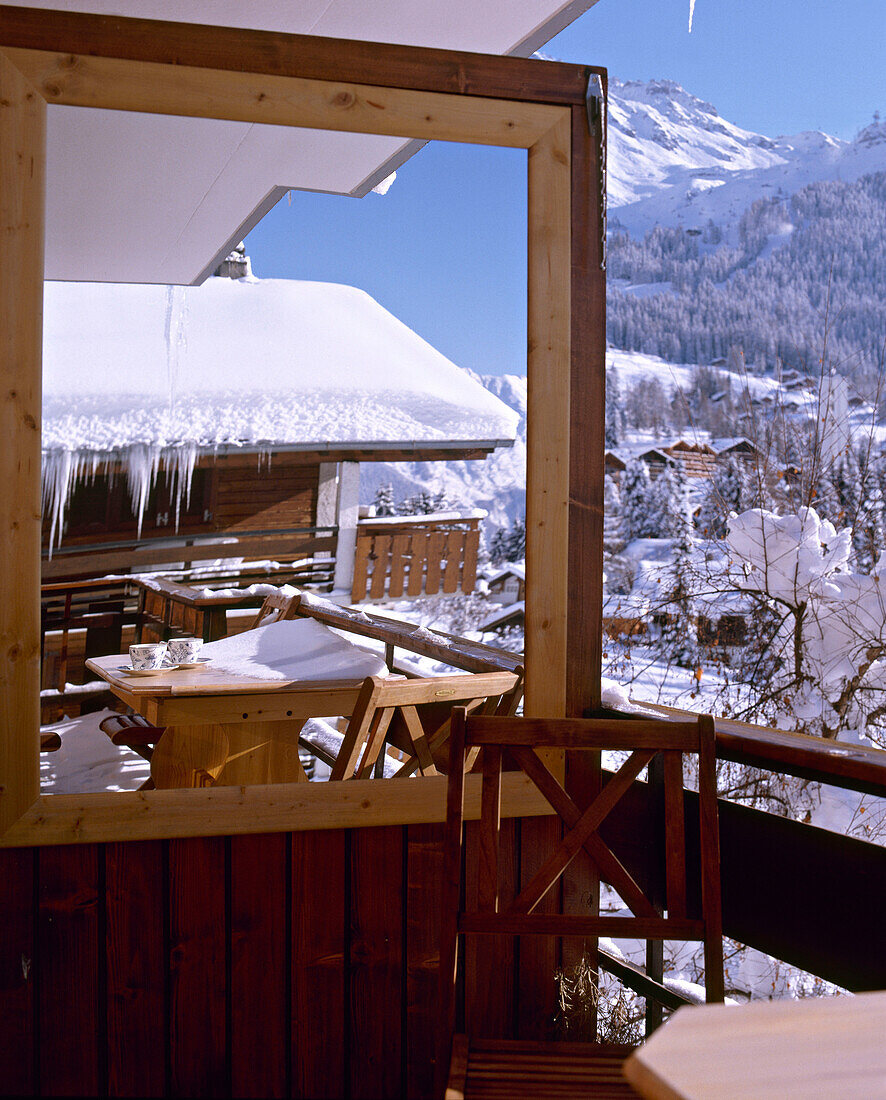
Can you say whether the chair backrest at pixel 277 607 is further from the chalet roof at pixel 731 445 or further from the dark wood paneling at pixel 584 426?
the chalet roof at pixel 731 445

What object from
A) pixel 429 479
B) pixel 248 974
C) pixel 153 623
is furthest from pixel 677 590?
pixel 248 974

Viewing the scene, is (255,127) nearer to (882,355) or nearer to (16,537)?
(16,537)

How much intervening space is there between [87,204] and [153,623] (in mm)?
2037

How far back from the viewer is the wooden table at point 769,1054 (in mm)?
611

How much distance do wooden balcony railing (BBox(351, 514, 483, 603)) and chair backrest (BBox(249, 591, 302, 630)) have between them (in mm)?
648

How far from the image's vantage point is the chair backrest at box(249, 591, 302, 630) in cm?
380

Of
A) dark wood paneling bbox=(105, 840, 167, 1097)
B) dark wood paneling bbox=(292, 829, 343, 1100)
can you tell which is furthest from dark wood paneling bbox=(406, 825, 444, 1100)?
dark wood paneling bbox=(105, 840, 167, 1097)

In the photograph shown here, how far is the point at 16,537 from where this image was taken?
1581 mm

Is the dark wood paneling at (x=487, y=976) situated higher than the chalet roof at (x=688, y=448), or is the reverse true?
the chalet roof at (x=688, y=448)

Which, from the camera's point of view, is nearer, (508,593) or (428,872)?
(428,872)

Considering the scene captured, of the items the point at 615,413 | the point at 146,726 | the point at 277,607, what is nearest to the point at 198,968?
the point at 146,726

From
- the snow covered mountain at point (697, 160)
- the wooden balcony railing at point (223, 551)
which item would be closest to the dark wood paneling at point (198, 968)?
the wooden balcony railing at point (223, 551)

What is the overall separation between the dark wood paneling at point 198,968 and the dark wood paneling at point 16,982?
0.76 ft

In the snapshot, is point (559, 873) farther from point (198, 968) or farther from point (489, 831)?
point (198, 968)
